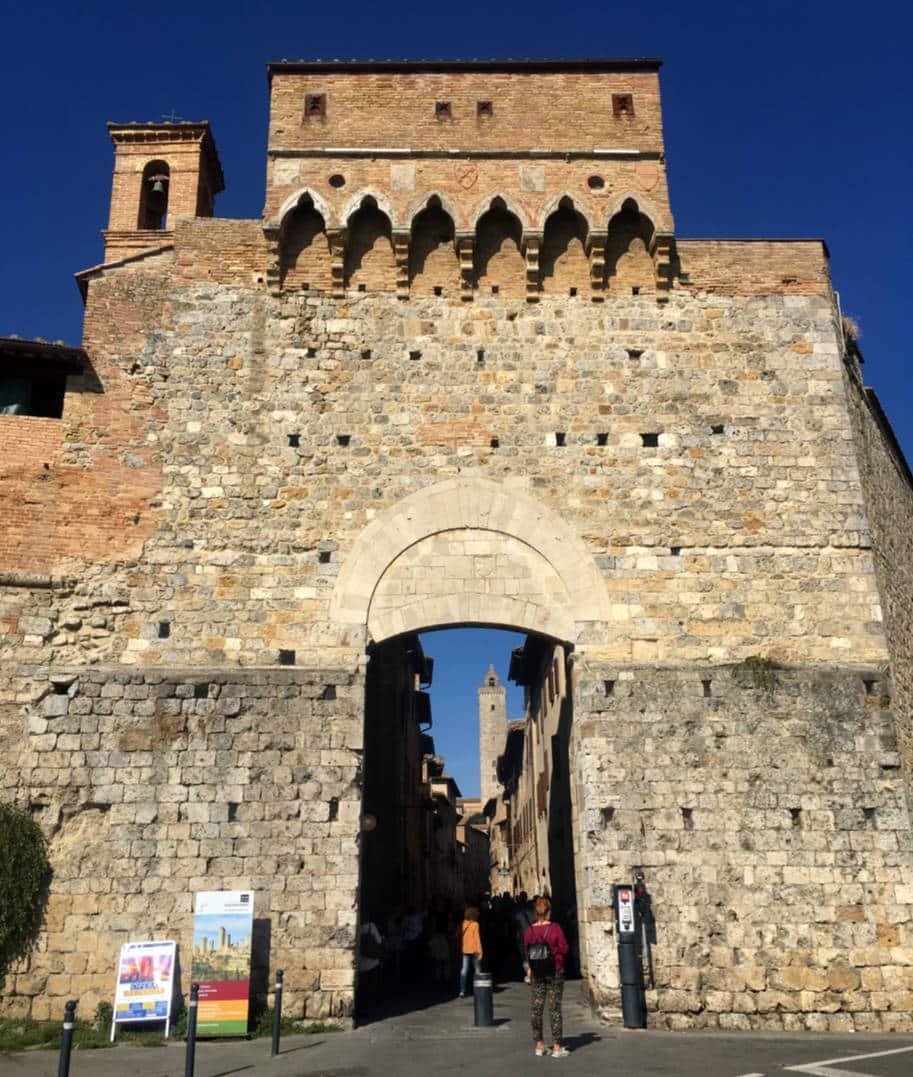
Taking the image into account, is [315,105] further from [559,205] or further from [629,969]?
[629,969]

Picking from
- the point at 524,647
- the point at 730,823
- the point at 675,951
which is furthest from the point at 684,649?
the point at 524,647

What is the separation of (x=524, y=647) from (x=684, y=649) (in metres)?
15.0

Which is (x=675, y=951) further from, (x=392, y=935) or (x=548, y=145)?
(x=548, y=145)

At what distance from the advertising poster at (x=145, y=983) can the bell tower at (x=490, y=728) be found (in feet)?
199

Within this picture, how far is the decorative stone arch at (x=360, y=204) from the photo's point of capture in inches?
522

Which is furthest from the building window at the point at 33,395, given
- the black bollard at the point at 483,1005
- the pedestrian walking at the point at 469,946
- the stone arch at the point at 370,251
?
the black bollard at the point at 483,1005

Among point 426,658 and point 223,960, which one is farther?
point 426,658

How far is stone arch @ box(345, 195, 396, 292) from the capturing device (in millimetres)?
13406

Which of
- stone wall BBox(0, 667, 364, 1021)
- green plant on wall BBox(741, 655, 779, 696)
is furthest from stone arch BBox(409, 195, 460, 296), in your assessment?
green plant on wall BBox(741, 655, 779, 696)

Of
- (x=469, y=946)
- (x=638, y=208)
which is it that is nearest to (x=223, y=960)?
(x=469, y=946)

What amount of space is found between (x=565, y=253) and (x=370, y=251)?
2910 millimetres

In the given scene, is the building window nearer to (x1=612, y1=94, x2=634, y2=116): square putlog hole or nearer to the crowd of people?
the crowd of people

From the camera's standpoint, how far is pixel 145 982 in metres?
9.81

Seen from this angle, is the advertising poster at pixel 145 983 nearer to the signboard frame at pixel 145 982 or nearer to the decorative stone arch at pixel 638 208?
the signboard frame at pixel 145 982
